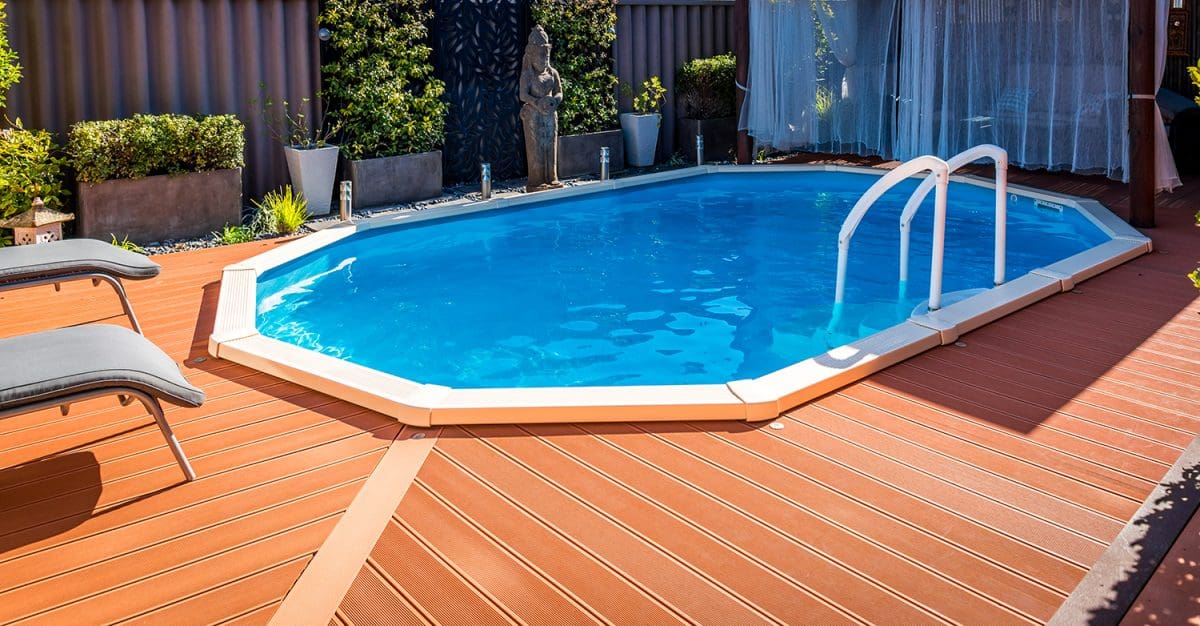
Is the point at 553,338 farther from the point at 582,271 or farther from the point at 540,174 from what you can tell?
the point at 540,174

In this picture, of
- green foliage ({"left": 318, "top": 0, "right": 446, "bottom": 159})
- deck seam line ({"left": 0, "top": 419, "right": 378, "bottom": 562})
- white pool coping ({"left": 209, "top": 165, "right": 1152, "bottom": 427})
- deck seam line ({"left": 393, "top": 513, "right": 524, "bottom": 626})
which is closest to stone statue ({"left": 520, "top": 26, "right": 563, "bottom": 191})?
green foliage ({"left": 318, "top": 0, "right": 446, "bottom": 159})

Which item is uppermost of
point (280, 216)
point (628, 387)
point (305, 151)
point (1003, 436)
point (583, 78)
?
point (583, 78)

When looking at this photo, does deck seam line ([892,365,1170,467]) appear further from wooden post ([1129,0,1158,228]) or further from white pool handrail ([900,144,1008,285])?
wooden post ([1129,0,1158,228])

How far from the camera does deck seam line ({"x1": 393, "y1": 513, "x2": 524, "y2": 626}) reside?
2.40 m

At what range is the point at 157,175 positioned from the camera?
7301 mm

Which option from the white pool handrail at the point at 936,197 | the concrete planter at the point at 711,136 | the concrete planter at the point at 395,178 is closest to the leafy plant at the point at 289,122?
the concrete planter at the point at 395,178

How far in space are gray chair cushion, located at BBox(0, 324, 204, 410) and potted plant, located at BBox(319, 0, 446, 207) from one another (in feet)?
18.4

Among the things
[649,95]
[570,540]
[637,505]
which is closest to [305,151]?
[649,95]

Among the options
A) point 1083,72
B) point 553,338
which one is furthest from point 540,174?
point 1083,72

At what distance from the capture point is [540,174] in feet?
30.9

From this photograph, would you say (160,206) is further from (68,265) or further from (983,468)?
(983,468)

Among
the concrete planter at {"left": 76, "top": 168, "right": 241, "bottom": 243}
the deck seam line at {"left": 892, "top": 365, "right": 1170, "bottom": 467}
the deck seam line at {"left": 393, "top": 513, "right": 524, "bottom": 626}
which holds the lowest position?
the deck seam line at {"left": 393, "top": 513, "right": 524, "bottom": 626}

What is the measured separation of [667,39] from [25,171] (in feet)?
23.1

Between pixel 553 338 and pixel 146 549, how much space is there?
10.4ft
